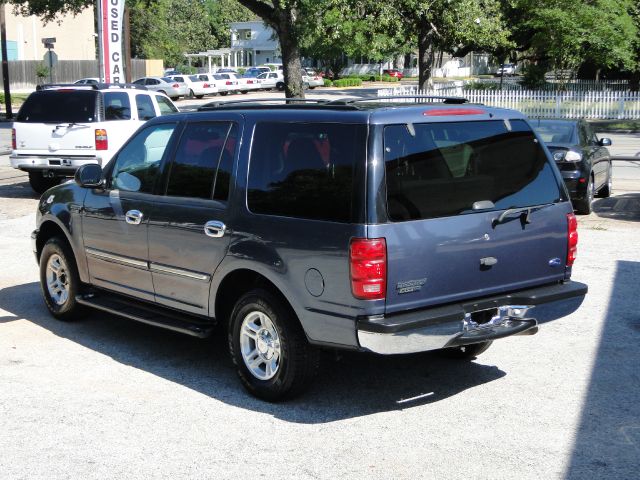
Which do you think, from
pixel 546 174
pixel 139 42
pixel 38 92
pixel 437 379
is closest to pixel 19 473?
pixel 437 379

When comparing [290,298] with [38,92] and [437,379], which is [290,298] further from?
[38,92]

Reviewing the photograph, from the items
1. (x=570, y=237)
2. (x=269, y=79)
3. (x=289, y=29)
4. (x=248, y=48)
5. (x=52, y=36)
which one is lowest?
(x=570, y=237)

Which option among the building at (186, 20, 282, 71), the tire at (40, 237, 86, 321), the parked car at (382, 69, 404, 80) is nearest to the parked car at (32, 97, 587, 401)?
the tire at (40, 237, 86, 321)

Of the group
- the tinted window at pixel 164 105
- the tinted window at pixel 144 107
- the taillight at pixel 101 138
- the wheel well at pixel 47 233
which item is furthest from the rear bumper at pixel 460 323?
the tinted window at pixel 164 105

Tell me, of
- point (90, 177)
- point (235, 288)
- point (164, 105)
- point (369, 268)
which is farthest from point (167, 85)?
point (369, 268)

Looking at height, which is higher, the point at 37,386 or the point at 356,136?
the point at 356,136

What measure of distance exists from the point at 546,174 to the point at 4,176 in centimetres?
1608

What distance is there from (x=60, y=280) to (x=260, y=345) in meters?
2.87

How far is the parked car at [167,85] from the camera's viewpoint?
181ft

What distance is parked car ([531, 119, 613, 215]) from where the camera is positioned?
1357 cm

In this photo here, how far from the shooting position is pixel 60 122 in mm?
15781

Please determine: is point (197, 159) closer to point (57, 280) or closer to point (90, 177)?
point (90, 177)

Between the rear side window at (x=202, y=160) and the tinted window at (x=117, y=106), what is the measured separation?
968 centimetres

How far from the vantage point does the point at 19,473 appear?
16.0ft
